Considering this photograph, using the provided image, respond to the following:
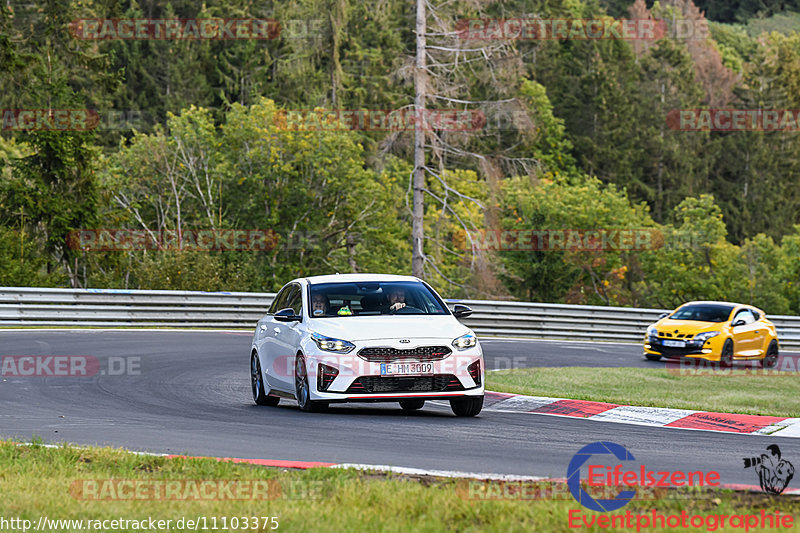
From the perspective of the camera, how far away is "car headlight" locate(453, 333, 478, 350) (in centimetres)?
1220

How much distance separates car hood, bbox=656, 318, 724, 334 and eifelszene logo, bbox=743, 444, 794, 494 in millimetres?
15680

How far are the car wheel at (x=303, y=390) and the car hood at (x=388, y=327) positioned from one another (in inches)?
16.6

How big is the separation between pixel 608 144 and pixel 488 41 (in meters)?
57.7

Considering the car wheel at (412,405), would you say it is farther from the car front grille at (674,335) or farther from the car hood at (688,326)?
the car hood at (688,326)

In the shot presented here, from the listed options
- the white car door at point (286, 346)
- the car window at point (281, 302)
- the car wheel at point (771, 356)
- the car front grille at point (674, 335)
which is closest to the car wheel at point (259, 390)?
the white car door at point (286, 346)

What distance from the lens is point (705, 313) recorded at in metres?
26.0

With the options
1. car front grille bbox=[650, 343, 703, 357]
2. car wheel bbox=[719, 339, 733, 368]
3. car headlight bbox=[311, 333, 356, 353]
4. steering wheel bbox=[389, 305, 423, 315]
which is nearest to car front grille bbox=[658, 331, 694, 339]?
car front grille bbox=[650, 343, 703, 357]

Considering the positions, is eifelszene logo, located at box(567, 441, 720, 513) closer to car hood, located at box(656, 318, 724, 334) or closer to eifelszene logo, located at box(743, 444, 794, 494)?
eifelszene logo, located at box(743, 444, 794, 494)

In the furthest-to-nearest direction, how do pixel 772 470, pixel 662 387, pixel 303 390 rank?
pixel 662 387, pixel 303 390, pixel 772 470

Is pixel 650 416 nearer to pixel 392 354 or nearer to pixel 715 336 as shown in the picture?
pixel 392 354

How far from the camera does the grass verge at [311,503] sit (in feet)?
20.7

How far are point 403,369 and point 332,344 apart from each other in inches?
32.5

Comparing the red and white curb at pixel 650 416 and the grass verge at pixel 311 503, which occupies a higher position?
the grass verge at pixel 311 503

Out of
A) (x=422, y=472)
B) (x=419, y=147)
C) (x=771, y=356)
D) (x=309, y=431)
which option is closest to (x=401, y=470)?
(x=422, y=472)
